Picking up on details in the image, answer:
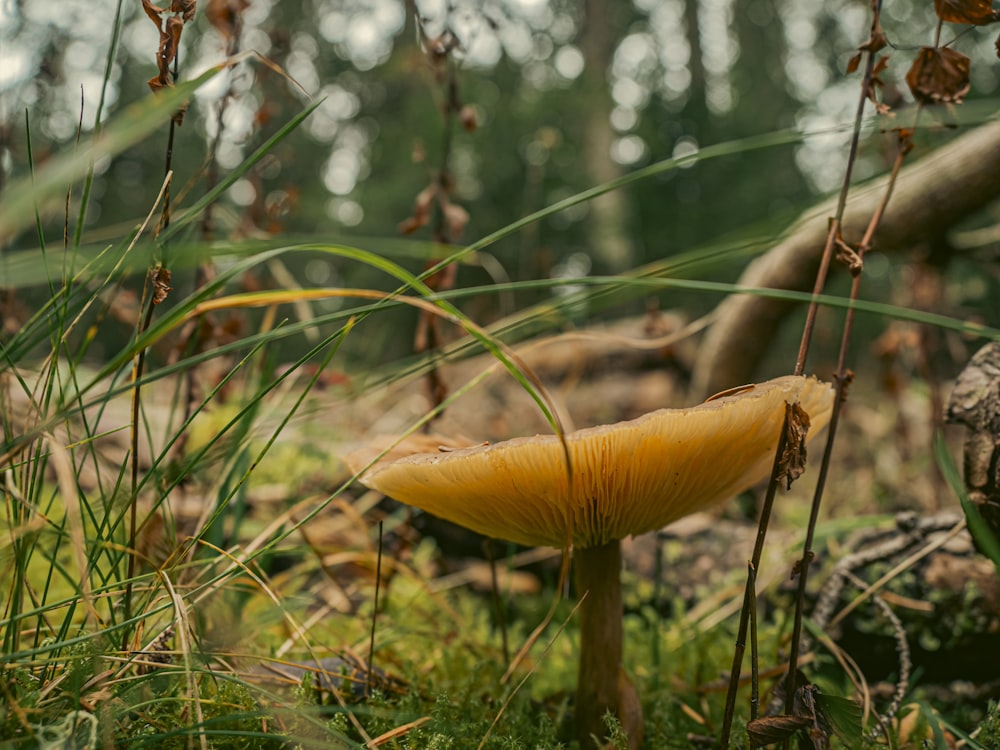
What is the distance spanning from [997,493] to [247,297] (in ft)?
3.80

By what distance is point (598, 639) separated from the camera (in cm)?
117

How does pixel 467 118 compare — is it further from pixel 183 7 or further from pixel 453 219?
pixel 183 7

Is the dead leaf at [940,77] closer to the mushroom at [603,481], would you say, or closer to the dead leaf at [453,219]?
the mushroom at [603,481]

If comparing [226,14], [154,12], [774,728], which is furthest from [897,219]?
[154,12]

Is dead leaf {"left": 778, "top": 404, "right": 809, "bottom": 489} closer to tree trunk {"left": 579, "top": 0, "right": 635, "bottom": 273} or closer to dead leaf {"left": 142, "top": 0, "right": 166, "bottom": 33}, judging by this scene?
dead leaf {"left": 142, "top": 0, "right": 166, "bottom": 33}

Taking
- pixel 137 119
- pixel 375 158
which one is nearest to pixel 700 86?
pixel 375 158

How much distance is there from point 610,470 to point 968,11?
2.54 ft

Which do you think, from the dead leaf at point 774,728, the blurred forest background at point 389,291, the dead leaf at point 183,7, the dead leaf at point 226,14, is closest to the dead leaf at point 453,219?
the blurred forest background at point 389,291

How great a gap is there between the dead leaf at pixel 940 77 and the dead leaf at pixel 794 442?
490 mm

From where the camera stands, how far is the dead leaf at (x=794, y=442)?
84cm

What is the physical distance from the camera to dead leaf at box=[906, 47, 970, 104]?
3.06ft

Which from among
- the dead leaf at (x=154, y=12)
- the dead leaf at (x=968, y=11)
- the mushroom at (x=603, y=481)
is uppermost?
the dead leaf at (x=968, y=11)

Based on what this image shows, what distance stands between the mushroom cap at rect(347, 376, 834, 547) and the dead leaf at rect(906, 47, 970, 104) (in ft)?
1.41

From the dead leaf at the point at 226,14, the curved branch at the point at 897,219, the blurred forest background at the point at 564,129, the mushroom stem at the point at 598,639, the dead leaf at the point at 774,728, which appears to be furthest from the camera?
the blurred forest background at the point at 564,129
